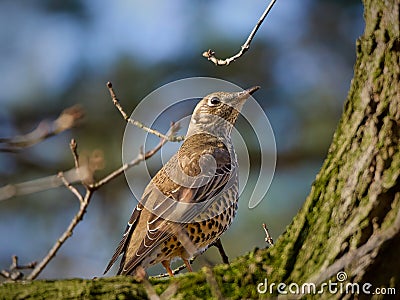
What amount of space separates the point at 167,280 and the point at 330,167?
2.92 ft

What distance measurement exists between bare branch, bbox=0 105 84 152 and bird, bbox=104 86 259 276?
1.26m

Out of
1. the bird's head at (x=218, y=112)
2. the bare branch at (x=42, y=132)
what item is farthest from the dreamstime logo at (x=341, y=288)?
the bird's head at (x=218, y=112)

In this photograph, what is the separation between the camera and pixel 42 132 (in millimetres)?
3164

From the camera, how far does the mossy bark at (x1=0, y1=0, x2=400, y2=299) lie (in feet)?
9.48

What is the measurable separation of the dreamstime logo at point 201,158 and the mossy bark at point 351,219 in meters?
0.97

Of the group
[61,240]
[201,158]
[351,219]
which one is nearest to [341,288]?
[351,219]

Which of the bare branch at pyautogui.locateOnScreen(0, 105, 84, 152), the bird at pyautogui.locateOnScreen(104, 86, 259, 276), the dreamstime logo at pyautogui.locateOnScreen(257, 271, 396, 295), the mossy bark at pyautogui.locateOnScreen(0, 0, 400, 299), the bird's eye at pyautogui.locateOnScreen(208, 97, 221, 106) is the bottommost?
the dreamstime logo at pyautogui.locateOnScreen(257, 271, 396, 295)

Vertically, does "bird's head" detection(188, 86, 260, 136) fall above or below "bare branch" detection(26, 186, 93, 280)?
above

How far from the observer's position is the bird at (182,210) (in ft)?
15.5

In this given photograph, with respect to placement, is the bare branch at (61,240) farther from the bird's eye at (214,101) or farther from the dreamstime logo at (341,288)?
the bird's eye at (214,101)

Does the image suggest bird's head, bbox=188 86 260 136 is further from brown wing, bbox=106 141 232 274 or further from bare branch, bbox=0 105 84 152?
bare branch, bbox=0 105 84 152

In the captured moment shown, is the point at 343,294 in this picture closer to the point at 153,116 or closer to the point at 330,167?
the point at 330,167

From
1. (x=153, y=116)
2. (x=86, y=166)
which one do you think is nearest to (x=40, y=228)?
(x=153, y=116)

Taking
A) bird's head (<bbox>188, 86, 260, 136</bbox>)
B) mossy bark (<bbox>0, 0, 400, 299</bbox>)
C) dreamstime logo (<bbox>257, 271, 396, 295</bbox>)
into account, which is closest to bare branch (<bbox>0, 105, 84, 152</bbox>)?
mossy bark (<bbox>0, 0, 400, 299</bbox>)
